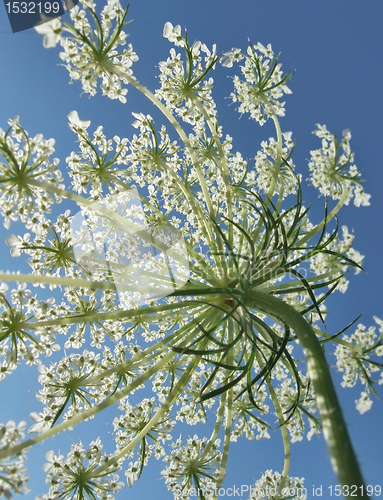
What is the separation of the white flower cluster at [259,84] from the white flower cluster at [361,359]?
504 centimetres

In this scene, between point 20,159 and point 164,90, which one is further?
point 164,90

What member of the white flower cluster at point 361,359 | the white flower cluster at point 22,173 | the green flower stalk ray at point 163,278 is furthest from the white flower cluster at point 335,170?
the white flower cluster at point 22,173

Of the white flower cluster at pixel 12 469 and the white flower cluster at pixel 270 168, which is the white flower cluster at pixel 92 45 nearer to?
the white flower cluster at pixel 270 168

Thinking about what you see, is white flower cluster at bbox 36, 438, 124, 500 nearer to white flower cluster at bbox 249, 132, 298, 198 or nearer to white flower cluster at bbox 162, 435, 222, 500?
white flower cluster at bbox 162, 435, 222, 500

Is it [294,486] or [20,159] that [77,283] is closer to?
[20,159]

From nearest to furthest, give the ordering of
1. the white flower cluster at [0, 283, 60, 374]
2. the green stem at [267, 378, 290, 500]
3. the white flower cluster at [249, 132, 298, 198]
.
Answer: the white flower cluster at [0, 283, 60, 374], the green stem at [267, 378, 290, 500], the white flower cluster at [249, 132, 298, 198]

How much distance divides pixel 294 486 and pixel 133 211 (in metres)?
6.37

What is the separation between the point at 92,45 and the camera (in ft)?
19.9

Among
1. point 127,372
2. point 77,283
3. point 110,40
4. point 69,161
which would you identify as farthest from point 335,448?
point 110,40

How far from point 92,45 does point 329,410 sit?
6.34 m

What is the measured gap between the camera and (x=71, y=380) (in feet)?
20.7

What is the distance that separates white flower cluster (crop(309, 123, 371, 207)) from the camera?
291 inches

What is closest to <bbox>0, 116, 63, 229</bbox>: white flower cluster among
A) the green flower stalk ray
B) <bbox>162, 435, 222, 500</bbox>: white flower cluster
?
the green flower stalk ray

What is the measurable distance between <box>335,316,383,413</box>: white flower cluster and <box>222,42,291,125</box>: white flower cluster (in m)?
5.04
